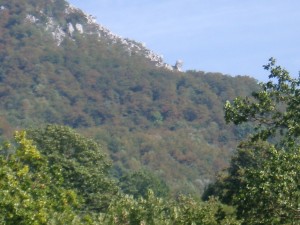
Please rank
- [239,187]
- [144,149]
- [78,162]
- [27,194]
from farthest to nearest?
[144,149]
[78,162]
[239,187]
[27,194]

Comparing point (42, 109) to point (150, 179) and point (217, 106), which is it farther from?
point (150, 179)

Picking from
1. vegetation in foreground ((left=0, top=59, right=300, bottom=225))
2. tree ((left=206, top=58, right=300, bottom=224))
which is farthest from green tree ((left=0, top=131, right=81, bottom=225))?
tree ((left=206, top=58, right=300, bottom=224))

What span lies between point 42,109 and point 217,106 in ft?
146

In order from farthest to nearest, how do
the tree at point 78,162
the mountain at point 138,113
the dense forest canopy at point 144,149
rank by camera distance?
the mountain at point 138,113
the tree at point 78,162
the dense forest canopy at point 144,149

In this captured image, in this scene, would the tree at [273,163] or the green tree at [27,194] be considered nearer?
the tree at [273,163]

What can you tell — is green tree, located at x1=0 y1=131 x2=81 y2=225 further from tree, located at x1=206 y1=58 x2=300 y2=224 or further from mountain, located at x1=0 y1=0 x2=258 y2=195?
mountain, located at x1=0 y1=0 x2=258 y2=195

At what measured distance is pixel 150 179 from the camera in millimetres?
93375

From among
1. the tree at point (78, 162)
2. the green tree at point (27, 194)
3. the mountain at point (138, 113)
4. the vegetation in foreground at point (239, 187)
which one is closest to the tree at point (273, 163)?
the vegetation in foreground at point (239, 187)

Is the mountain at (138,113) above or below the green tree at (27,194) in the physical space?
above

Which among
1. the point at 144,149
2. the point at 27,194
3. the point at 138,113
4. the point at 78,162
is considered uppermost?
the point at 138,113

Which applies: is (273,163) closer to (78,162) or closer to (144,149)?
(78,162)

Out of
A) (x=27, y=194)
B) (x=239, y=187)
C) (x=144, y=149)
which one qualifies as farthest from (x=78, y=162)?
(x=144, y=149)

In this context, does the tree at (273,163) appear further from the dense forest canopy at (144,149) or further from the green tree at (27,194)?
the green tree at (27,194)

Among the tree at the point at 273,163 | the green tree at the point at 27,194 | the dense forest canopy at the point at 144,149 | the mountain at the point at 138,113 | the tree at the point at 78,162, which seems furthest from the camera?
the mountain at the point at 138,113
